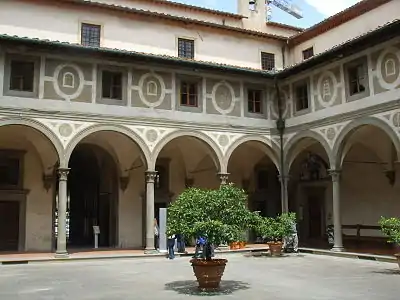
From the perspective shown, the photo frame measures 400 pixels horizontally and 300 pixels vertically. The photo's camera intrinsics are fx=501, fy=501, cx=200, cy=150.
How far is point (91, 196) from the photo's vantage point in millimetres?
24969

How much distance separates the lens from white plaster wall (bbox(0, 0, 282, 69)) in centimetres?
2031

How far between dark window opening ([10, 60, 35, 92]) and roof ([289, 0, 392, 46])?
12919 mm

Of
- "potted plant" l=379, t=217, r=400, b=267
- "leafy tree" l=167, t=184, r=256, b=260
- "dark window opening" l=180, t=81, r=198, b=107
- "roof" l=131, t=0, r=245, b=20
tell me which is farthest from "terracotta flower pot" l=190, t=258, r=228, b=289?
"roof" l=131, t=0, r=245, b=20

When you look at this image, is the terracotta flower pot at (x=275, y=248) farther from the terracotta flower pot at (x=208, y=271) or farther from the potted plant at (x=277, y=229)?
the terracotta flower pot at (x=208, y=271)

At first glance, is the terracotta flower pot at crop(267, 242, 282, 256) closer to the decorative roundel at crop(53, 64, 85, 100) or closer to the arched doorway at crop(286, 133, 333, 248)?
the arched doorway at crop(286, 133, 333, 248)

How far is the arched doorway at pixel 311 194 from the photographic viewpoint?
78.5 ft

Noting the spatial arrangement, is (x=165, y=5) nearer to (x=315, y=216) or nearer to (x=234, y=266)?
(x=315, y=216)

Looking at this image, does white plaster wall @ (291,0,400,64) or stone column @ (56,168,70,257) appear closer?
stone column @ (56,168,70,257)

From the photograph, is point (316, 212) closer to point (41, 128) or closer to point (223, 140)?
point (223, 140)

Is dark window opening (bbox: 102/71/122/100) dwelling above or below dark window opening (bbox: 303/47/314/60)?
below

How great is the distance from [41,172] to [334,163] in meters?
12.1

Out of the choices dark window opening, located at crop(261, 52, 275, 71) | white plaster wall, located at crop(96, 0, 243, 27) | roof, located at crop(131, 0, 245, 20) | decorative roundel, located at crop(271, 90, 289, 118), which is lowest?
decorative roundel, located at crop(271, 90, 289, 118)

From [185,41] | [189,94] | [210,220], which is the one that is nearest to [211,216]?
[210,220]

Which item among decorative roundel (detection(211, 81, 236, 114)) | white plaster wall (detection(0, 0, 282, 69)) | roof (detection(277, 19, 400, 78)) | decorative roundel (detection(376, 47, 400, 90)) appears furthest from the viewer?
decorative roundel (detection(211, 81, 236, 114))
